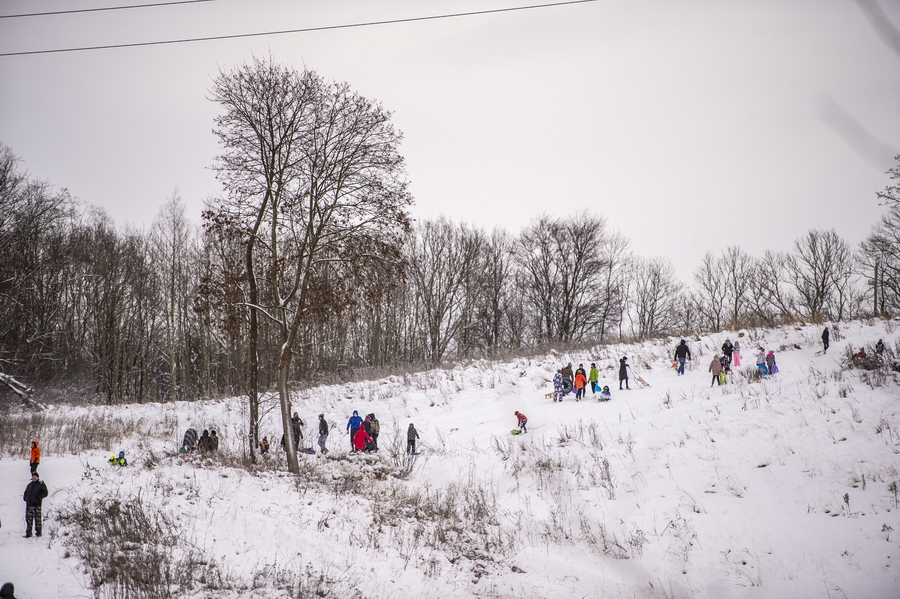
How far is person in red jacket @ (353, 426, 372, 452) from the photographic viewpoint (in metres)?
17.1

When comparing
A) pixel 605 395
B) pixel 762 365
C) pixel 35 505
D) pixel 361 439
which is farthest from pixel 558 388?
pixel 35 505

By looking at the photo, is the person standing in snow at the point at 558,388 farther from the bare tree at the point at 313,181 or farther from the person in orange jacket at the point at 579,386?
the bare tree at the point at 313,181

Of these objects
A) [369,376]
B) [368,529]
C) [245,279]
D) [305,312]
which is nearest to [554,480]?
[368,529]

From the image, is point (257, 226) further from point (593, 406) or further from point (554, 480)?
point (593, 406)

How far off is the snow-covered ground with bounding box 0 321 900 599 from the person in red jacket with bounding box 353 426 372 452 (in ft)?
2.00

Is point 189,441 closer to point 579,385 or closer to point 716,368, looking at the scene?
point 579,385

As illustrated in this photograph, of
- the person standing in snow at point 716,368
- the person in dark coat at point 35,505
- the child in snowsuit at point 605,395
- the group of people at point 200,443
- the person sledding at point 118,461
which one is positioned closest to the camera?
the person in dark coat at point 35,505

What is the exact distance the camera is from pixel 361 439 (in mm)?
17109

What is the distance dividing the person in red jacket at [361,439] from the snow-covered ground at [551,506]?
0.61 m

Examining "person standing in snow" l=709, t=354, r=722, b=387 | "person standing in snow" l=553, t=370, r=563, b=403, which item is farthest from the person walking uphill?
"person standing in snow" l=553, t=370, r=563, b=403

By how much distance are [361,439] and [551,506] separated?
27.0 feet

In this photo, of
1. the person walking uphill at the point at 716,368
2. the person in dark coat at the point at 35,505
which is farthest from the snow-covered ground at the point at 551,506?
the person walking uphill at the point at 716,368

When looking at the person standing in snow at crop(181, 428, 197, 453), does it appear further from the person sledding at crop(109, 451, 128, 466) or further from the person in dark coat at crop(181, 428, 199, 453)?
the person sledding at crop(109, 451, 128, 466)

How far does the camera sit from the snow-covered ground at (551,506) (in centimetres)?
786
